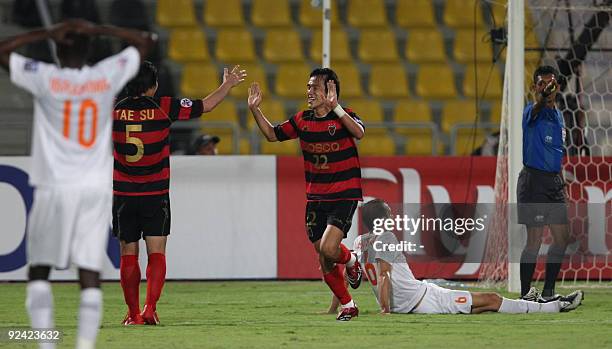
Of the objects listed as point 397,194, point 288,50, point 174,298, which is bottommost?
point 174,298

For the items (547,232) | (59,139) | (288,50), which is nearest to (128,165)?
(59,139)

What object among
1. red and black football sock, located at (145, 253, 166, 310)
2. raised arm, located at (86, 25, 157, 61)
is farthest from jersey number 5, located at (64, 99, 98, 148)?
red and black football sock, located at (145, 253, 166, 310)

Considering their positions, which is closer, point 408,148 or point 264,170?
point 264,170

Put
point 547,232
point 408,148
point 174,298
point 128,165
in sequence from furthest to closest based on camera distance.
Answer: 1. point 408,148
2. point 547,232
3. point 174,298
4. point 128,165

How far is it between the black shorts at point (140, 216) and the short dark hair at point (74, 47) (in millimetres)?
2770

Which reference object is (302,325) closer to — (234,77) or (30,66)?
(234,77)

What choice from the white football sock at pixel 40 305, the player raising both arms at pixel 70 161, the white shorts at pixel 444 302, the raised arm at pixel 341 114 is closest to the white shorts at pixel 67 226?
the player raising both arms at pixel 70 161

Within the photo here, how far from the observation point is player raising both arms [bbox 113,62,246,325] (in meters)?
8.63

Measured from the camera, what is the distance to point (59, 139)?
588 cm

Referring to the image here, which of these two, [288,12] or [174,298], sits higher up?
[288,12]

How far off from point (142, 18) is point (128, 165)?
9309 millimetres

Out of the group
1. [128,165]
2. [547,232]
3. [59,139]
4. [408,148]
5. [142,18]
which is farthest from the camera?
[142,18]

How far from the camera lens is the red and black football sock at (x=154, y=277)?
860 cm

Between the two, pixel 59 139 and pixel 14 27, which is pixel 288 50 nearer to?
pixel 14 27
